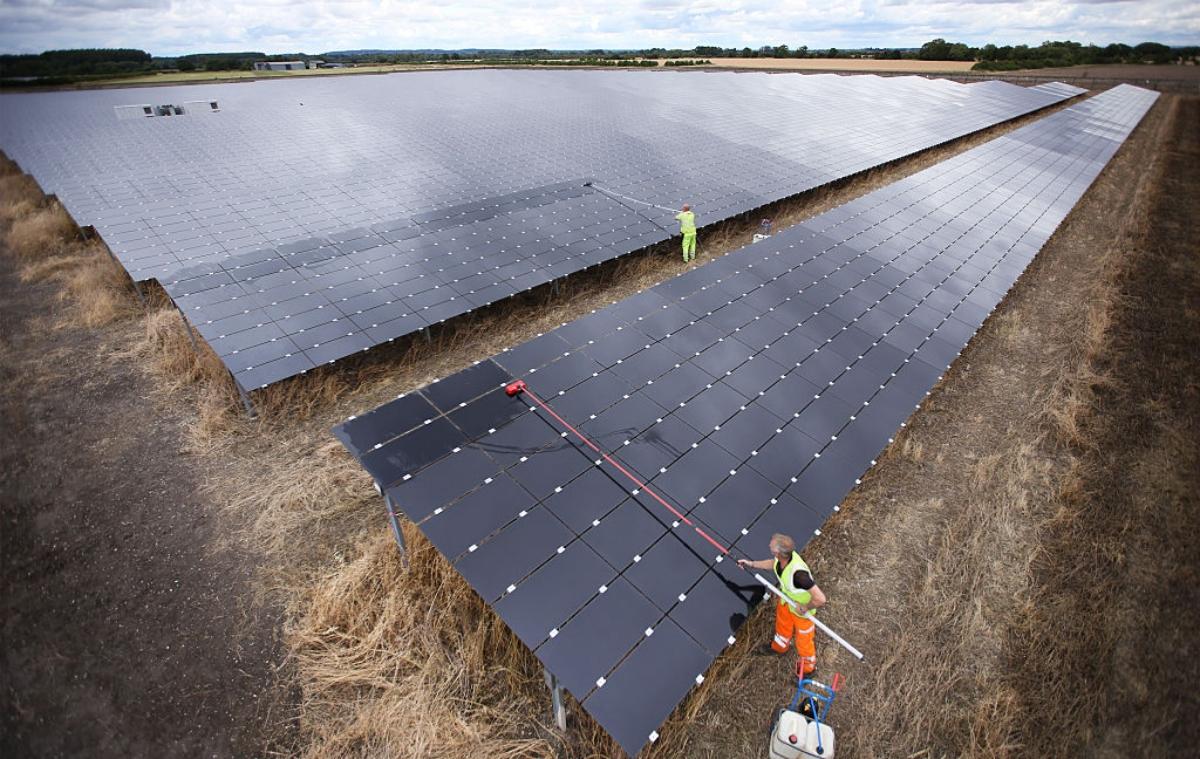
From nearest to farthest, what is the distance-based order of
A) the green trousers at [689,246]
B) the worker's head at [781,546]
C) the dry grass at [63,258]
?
the worker's head at [781,546], the dry grass at [63,258], the green trousers at [689,246]

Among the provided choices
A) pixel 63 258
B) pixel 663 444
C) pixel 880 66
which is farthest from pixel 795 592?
pixel 880 66

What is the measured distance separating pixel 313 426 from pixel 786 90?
4198 centimetres

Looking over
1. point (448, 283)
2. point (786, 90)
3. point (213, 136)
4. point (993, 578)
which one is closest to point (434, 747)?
point (993, 578)

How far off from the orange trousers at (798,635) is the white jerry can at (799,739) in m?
0.64

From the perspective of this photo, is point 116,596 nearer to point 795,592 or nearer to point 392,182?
point 795,592

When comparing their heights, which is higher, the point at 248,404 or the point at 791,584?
the point at 791,584

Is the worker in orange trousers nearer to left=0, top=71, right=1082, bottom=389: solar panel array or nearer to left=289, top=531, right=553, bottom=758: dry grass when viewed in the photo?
left=289, top=531, right=553, bottom=758: dry grass

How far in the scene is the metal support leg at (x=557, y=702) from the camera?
5.23 m

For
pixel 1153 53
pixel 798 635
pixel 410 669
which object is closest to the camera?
pixel 798 635

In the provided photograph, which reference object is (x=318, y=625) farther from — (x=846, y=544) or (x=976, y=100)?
(x=976, y=100)

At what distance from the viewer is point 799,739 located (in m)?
5.04

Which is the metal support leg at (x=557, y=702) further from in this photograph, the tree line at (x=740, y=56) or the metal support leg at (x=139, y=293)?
the tree line at (x=740, y=56)

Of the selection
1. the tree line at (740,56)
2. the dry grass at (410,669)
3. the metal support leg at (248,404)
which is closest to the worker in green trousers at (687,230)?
the metal support leg at (248,404)

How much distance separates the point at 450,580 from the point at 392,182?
15665mm
